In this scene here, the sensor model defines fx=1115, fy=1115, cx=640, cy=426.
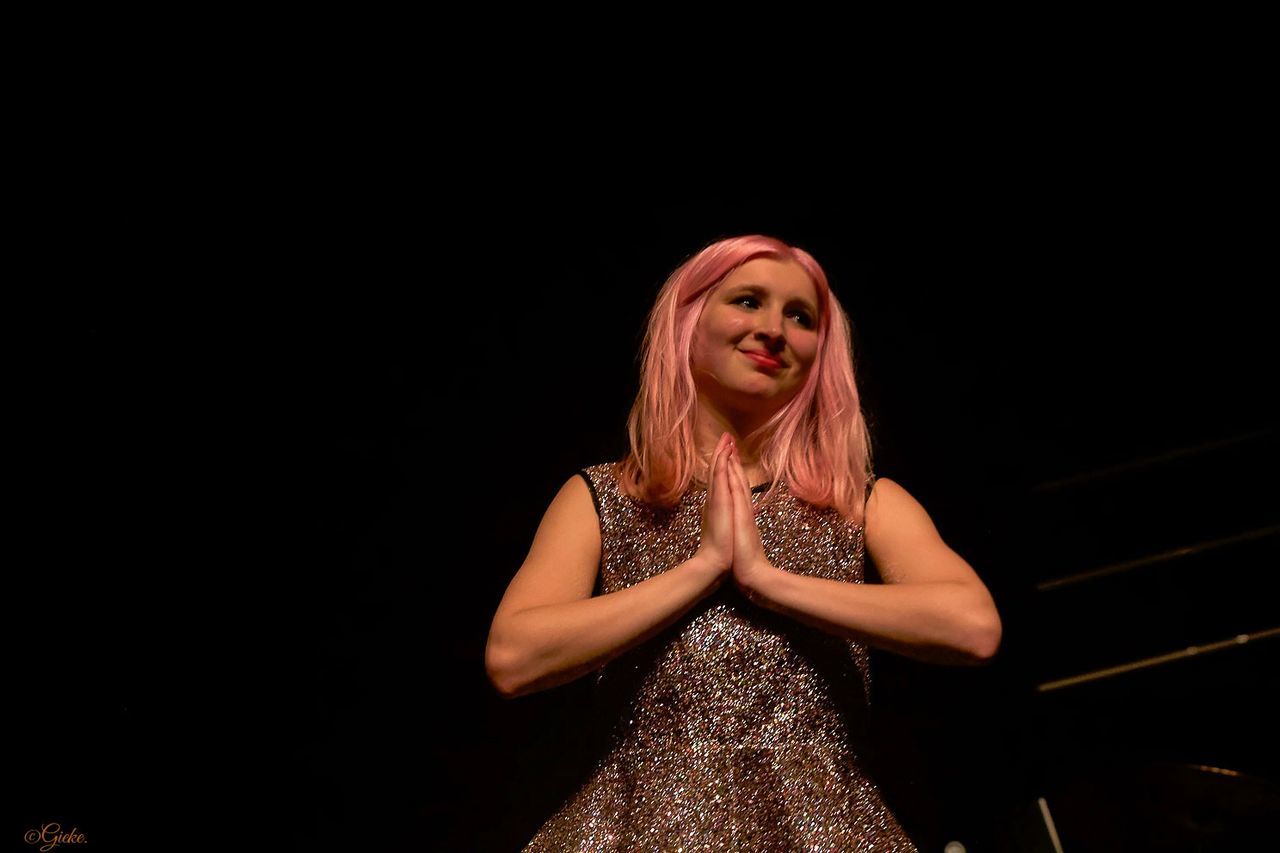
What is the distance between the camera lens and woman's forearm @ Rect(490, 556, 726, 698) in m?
1.21

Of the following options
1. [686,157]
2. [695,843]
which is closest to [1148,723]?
[695,843]

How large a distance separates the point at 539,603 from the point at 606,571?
5.4 inches

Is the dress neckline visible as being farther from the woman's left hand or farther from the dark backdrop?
the dark backdrop

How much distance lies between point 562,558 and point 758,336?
386mm

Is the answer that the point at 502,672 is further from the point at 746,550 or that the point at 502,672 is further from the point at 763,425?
the point at 763,425

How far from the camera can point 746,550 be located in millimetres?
1231

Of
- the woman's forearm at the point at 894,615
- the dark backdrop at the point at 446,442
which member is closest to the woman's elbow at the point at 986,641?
the woman's forearm at the point at 894,615

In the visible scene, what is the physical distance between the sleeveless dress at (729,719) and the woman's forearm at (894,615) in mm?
94

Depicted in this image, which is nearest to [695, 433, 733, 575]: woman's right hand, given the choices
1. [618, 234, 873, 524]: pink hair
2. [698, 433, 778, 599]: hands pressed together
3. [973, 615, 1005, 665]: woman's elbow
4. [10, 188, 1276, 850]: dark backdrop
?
[698, 433, 778, 599]: hands pressed together

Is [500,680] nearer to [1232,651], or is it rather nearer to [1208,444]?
[1232,651]

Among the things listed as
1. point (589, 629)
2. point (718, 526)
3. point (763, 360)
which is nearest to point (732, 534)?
point (718, 526)

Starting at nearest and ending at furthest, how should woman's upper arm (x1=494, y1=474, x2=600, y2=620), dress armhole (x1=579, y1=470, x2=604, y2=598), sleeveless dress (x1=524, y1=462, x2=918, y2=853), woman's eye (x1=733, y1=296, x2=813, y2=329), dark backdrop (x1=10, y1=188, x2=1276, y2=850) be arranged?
sleeveless dress (x1=524, y1=462, x2=918, y2=853)
woman's upper arm (x1=494, y1=474, x2=600, y2=620)
dress armhole (x1=579, y1=470, x2=604, y2=598)
woman's eye (x1=733, y1=296, x2=813, y2=329)
dark backdrop (x1=10, y1=188, x2=1276, y2=850)

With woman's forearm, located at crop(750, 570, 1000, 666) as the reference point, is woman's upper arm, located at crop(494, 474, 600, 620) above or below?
above

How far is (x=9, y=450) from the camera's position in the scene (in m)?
1.78
